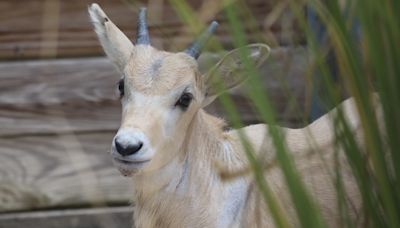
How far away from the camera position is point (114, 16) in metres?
5.70

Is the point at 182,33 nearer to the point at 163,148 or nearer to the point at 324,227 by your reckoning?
the point at 163,148

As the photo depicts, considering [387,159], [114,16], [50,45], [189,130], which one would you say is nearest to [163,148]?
[189,130]

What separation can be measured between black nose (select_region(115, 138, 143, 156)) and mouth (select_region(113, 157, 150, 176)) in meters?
0.05

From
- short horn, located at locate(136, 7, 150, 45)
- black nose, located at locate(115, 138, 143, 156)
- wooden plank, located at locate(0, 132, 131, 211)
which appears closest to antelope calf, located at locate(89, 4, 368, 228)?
short horn, located at locate(136, 7, 150, 45)

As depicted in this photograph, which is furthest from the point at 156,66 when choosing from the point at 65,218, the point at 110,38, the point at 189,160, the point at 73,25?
the point at 65,218

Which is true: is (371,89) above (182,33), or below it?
above

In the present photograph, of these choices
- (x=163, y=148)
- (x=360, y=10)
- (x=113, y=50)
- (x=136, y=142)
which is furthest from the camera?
(x=113, y=50)

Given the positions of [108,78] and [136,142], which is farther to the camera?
[108,78]

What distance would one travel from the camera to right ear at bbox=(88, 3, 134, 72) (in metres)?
4.32

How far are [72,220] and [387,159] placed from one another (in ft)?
13.2

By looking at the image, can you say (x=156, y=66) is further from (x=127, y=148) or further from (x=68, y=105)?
(x=68, y=105)

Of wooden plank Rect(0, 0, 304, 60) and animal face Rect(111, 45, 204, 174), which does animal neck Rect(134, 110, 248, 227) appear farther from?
wooden plank Rect(0, 0, 304, 60)

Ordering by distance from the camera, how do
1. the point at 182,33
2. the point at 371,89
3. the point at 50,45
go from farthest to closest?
the point at 182,33 < the point at 50,45 < the point at 371,89

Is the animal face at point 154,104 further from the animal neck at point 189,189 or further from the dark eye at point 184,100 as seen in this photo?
the animal neck at point 189,189
